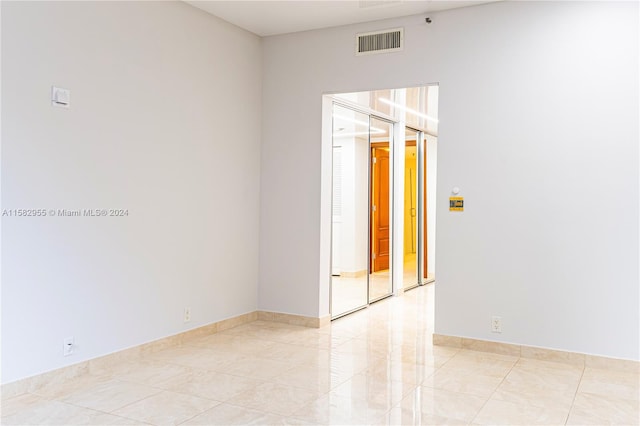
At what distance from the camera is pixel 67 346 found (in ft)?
11.7

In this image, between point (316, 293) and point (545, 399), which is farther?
point (316, 293)

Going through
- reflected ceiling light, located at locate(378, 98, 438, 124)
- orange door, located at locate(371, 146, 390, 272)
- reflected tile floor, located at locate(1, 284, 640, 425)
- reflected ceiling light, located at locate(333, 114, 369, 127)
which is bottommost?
reflected tile floor, located at locate(1, 284, 640, 425)

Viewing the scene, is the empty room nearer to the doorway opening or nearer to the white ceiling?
the white ceiling

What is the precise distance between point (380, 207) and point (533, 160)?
2.89m

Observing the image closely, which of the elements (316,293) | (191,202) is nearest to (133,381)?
(191,202)

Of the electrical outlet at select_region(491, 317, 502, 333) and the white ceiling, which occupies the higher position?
the white ceiling

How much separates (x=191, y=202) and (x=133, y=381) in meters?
1.64

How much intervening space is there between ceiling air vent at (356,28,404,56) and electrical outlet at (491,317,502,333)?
2.53 metres

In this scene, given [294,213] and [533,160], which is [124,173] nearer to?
[294,213]

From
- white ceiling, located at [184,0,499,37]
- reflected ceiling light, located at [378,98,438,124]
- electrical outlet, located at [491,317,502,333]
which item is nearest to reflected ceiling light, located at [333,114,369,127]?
reflected ceiling light, located at [378,98,438,124]

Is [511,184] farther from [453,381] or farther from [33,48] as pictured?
[33,48]

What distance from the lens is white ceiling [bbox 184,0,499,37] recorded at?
174 inches

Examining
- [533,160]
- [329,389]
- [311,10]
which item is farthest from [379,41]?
[329,389]

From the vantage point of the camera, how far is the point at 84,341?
370 cm
